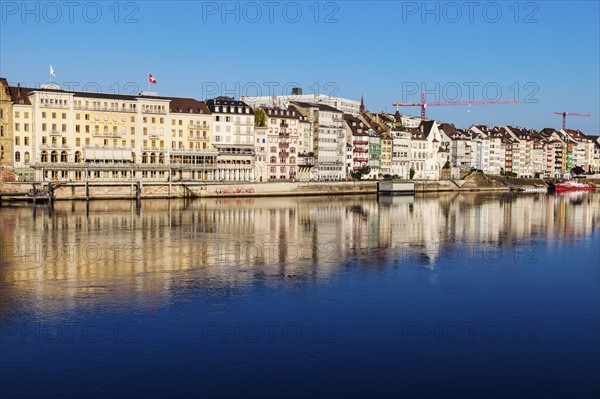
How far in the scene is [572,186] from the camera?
152125 mm

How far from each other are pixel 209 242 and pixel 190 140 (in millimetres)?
55467

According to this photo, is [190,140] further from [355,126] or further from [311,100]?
[311,100]

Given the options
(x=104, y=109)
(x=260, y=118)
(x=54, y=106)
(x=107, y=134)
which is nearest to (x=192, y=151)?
(x=107, y=134)

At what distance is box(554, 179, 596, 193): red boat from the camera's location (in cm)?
14925

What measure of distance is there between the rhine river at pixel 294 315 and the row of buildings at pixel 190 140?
38531 millimetres

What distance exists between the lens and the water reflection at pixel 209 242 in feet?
99.6

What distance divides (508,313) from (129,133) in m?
74.7

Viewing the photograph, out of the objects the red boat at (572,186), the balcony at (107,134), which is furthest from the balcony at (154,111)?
the red boat at (572,186)

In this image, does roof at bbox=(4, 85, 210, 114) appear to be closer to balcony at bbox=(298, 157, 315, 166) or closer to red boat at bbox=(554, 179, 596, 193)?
balcony at bbox=(298, 157, 315, 166)

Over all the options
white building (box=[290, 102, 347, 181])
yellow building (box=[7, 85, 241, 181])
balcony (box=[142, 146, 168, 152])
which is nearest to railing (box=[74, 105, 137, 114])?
yellow building (box=[7, 85, 241, 181])

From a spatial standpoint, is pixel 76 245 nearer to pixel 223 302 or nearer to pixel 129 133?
pixel 223 302

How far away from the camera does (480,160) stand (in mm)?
166875

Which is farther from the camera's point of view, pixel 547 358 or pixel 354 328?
pixel 354 328

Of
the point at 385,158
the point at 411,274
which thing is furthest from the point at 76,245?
the point at 385,158
